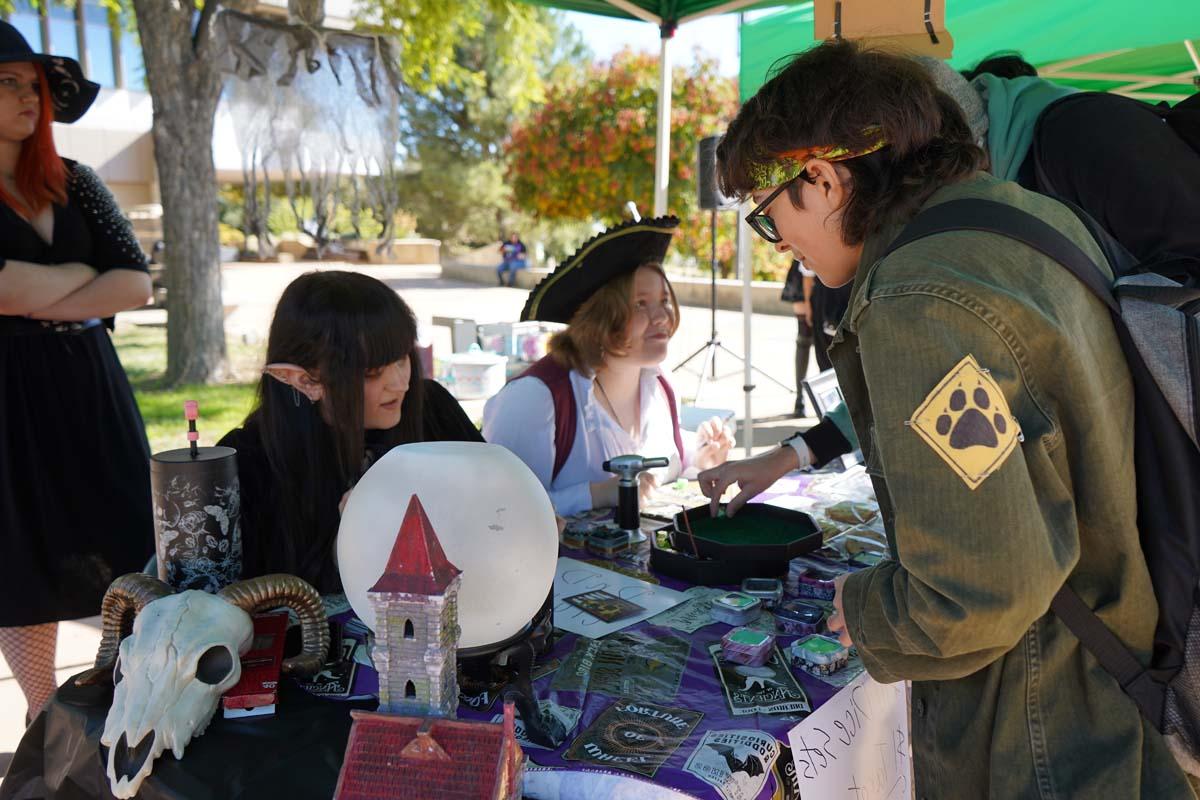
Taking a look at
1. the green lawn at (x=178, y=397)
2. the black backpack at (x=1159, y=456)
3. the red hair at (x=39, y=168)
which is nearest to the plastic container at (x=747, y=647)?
the black backpack at (x=1159, y=456)

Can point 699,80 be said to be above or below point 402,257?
above

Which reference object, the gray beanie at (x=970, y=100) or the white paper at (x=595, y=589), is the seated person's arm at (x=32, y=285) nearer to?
the white paper at (x=595, y=589)

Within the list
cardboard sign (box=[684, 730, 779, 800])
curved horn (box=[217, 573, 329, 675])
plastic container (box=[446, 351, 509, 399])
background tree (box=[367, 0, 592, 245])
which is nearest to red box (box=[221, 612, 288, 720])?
curved horn (box=[217, 573, 329, 675])

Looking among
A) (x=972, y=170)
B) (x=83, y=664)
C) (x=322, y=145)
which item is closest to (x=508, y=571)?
(x=972, y=170)

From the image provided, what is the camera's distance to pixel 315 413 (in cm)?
192

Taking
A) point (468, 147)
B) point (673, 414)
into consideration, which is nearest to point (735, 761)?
point (673, 414)

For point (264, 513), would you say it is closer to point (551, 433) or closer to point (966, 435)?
point (551, 433)

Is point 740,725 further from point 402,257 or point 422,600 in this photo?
point 402,257

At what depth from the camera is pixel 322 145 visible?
5.32 m

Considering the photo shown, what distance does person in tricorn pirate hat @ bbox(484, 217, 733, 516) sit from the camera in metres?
2.69

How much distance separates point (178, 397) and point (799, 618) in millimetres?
6771

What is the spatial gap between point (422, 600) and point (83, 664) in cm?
290

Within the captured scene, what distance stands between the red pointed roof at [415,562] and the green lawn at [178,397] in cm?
411

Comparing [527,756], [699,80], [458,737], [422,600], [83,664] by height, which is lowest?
[83,664]
